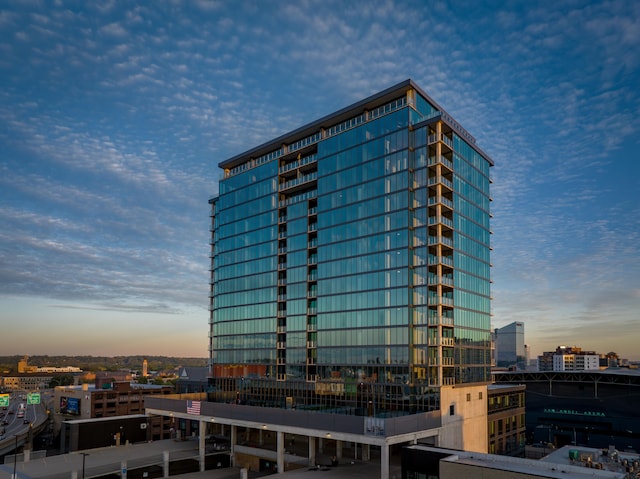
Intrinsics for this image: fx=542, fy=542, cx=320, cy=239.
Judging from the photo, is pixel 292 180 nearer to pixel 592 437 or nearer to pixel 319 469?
pixel 319 469

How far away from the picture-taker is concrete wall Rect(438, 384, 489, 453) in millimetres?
73188

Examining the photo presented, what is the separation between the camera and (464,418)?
78000mm

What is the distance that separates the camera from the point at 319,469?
67.6 meters

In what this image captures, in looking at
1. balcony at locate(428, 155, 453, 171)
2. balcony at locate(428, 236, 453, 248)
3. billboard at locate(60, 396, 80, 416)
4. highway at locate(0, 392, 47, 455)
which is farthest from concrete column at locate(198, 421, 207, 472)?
billboard at locate(60, 396, 80, 416)

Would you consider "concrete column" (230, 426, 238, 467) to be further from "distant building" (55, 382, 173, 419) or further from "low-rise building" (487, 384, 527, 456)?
"distant building" (55, 382, 173, 419)

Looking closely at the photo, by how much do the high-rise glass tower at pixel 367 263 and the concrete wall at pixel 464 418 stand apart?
1927 mm

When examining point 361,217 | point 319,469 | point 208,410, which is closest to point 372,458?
point 319,469

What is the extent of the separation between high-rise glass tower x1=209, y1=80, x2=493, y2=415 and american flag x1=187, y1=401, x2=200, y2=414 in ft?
46.2

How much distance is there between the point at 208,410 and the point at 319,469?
25658mm

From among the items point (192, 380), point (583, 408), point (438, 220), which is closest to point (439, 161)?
point (438, 220)

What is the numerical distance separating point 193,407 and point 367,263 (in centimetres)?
3742

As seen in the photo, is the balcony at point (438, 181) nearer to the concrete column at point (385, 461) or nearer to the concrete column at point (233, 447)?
the concrete column at point (385, 461)

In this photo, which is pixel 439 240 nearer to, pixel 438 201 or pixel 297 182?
pixel 438 201

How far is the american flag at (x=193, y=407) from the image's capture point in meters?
87.9
